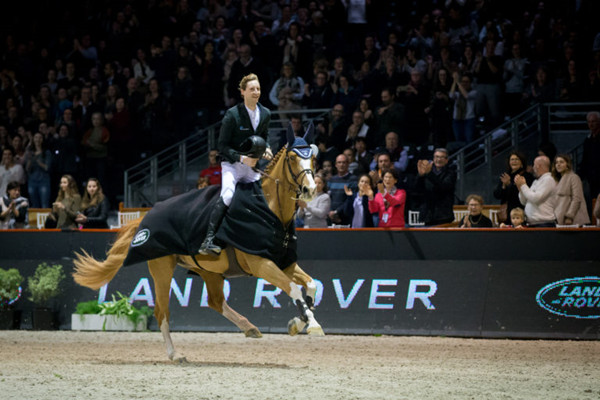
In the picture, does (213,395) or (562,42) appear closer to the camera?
(213,395)

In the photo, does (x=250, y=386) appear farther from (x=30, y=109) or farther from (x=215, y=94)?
(x=30, y=109)

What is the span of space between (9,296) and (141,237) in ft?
16.6

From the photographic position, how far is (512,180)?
12.5 metres

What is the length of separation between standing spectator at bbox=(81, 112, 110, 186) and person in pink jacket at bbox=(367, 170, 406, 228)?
23.6ft

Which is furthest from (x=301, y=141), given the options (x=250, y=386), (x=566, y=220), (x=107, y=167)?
(x=107, y=167)

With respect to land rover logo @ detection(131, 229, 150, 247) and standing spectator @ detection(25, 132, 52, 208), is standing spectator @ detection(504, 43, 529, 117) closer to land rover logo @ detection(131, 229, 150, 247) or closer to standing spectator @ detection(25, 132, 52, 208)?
land rover logo @ detection(131, 229, 150, 247)

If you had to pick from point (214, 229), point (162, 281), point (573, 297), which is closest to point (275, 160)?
point (214, 229)

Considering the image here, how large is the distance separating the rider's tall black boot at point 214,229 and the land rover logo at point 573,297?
15.5ft

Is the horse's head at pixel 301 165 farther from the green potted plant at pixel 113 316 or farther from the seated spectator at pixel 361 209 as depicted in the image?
the green potted plant at pixel 113 316

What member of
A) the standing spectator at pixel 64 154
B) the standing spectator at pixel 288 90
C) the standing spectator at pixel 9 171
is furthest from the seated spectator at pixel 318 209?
the standing spectator at pixel 9 171

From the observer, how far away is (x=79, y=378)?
26.5 feet

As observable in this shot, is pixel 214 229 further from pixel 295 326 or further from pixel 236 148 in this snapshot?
pixel 295 326

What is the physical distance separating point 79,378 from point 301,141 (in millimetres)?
3187

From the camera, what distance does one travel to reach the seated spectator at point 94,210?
14.6 metres
